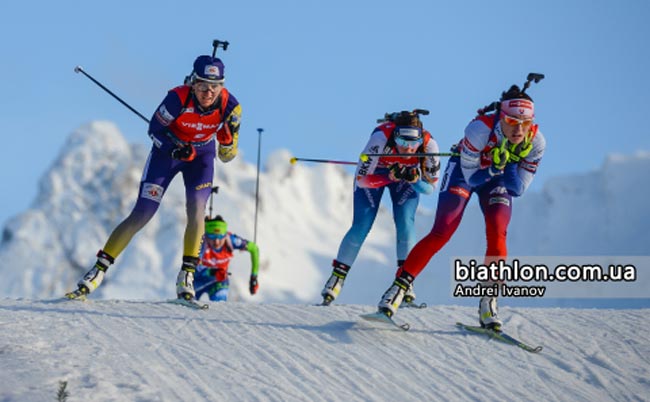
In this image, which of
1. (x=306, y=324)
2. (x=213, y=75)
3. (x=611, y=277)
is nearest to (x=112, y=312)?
(x=306, y=324)

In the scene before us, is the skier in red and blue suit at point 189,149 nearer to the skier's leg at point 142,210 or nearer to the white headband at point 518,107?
the skier's leg at point 142,210

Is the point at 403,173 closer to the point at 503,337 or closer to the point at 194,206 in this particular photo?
the point at 503,337

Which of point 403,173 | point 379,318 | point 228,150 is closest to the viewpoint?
point 379,318

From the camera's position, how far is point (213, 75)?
10914 millimetres

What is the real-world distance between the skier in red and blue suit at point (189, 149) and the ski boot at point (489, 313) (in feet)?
10.3

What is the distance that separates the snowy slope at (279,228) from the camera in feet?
392

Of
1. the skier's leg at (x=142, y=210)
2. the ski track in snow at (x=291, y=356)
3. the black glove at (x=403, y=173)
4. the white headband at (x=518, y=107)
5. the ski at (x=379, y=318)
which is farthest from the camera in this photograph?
the black glove at (x=403, y=173)

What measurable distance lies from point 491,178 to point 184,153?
3289 mm

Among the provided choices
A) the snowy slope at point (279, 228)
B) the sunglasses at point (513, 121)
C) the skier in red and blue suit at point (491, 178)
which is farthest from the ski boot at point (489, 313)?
the snowy slope at point (279, 228)

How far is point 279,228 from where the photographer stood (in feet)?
552

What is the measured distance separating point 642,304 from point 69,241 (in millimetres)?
121734

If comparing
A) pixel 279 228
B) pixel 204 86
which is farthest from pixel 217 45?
pixel 279 228

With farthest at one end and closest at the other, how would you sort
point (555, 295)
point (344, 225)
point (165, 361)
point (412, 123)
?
point (344, 225) → point (555, 295) → point (412, 123) → point (165, 361)

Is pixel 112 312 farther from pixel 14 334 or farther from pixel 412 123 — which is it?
pixel 412 123
